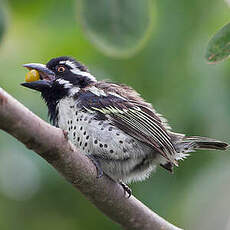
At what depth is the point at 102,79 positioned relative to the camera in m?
4.80

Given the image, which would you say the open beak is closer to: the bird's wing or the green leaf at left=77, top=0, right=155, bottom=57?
the bird's wing

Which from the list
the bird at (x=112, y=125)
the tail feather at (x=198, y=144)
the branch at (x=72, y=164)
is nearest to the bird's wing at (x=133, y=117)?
the bird at (x=112, y=125)

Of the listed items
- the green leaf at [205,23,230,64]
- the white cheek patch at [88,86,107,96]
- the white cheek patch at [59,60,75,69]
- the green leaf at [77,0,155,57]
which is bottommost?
the white cheek patch at [88,86,107,96]

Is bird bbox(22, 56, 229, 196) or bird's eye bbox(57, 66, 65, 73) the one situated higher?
Answer: bird's eye bbox(57, 66, 65, 73)

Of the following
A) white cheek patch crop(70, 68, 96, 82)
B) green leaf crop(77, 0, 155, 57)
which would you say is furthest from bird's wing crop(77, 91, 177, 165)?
green leaf crop(77, 0, 155, 57)

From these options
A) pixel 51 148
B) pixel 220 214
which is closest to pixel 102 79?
pixel 51 148

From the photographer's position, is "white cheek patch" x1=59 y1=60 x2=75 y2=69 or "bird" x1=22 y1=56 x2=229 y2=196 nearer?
"bird" x1=22 y1=56 x2=229 y2=196

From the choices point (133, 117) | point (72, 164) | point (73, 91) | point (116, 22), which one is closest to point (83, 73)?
point (73, 91)

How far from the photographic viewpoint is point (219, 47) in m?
2.22

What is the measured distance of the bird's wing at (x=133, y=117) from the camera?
163 inches

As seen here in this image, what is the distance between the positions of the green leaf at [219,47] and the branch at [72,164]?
2.87ft

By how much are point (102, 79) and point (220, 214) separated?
110 inches

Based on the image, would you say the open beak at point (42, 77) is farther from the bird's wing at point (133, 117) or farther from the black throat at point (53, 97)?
the bird's wing at point (133, 117)

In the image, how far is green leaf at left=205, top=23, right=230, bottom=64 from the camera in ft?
7.18
